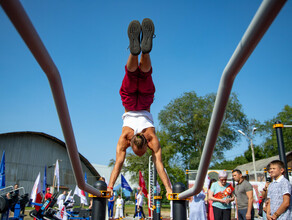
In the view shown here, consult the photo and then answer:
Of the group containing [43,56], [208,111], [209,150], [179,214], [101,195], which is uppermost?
[208,111]

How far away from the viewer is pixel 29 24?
1.07 meters

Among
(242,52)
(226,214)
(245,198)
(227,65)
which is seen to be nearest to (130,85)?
(227,65)

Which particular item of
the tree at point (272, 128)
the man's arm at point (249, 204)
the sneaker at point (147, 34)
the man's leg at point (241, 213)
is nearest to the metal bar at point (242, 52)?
the sneaker at point (147, 34)

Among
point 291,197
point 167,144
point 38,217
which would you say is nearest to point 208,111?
point 167,144

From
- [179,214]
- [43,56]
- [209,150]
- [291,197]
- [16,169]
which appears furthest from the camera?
[16,169]

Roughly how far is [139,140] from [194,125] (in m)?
29.3

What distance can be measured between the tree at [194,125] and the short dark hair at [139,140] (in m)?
27.9

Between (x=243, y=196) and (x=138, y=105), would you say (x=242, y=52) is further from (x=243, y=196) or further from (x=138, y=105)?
(x=243, y=196)

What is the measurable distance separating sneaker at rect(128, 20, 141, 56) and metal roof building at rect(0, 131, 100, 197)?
102 feet

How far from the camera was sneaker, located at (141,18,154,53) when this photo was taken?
129 inches

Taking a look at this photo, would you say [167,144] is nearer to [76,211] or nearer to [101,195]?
[76,211]

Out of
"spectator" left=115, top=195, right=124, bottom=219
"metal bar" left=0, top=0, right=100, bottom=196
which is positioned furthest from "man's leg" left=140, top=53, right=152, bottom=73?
"spectator" left=115, top=195, right=124, bottom=219

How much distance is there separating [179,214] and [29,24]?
2895 millimetres

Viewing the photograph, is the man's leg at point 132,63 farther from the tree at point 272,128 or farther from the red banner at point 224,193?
the tree at point 272,128
